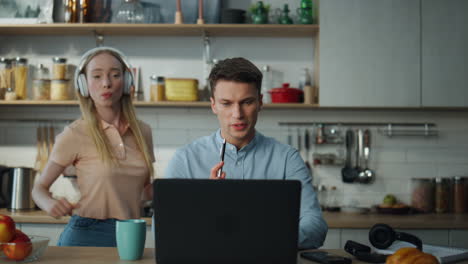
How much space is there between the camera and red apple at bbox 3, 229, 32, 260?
5.63 ft

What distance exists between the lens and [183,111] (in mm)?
4305

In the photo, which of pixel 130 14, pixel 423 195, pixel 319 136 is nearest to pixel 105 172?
pixel 130 14

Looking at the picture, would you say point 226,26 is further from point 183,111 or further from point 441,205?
point 441,205

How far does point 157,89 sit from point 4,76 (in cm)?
108

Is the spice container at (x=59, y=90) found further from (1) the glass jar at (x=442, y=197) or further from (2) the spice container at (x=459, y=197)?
(2) the spice container at (x=459, y=197)

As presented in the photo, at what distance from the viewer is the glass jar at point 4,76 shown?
13.6ft

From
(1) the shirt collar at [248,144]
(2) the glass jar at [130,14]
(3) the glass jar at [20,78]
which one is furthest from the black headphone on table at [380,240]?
(3) the glass jar at [20,78]

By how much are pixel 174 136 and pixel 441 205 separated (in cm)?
192

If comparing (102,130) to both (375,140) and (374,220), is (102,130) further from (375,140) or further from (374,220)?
(375,140)

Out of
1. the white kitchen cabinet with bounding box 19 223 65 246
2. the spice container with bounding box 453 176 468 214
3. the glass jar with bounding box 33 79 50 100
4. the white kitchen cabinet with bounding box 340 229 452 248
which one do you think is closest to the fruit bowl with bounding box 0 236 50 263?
the white kitchen cabinet with bounding box 19 223 65 246

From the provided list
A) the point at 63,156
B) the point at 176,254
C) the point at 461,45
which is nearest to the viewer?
the point at 176,254

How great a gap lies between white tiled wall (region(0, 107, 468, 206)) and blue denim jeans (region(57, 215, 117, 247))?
1.77 meters

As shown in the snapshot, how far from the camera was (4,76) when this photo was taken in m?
4.16

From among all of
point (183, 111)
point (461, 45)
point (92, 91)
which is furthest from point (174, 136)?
point (461, 45)
